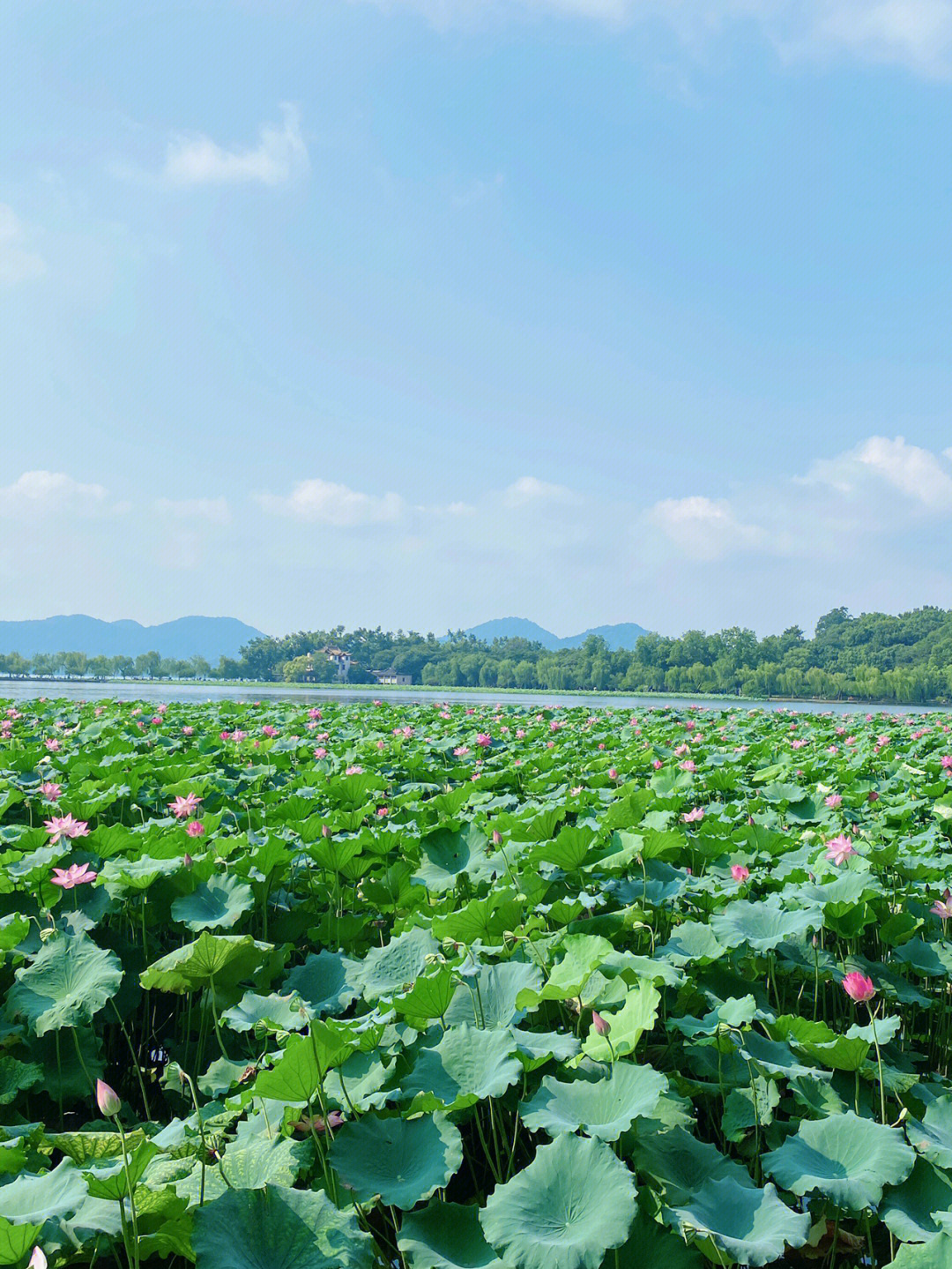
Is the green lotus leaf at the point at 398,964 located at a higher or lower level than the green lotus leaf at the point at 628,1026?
lower

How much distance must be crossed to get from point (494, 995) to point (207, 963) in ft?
2.39

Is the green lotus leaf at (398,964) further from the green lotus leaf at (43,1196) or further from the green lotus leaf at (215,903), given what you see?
the green lotus leaf at (43,1196)

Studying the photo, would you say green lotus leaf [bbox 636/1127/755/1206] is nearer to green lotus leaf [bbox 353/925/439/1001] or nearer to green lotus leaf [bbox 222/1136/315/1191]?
green lotus leaf [bbox 222/1136/315/1191]

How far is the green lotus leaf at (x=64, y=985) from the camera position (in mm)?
Answer: 1992

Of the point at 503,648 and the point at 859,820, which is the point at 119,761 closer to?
the point at 859,820

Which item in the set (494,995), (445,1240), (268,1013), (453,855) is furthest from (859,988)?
(453,855)

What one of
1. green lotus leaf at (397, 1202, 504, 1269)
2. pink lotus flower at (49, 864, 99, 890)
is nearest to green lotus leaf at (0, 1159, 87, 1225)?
green lotus leaf at (397, 1202, 504, 1269)

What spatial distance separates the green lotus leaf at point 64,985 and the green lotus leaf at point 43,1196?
66 cm

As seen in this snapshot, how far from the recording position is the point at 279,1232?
1233mm

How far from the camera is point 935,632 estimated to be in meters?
90.7

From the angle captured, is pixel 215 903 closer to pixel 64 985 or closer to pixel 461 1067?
pixel 64 985

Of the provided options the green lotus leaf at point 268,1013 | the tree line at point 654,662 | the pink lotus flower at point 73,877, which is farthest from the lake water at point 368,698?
the green lotus leaf at point 268,1013

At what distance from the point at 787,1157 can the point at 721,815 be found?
2.81m

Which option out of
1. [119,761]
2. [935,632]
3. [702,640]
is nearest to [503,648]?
[702,640]
